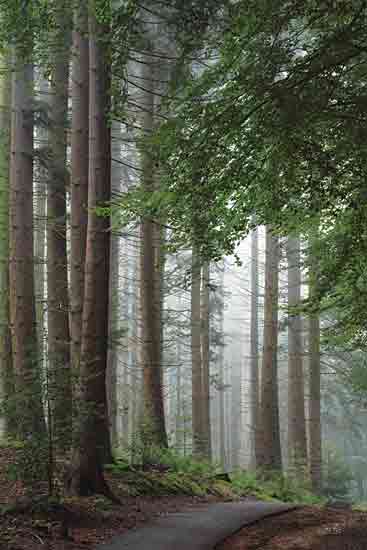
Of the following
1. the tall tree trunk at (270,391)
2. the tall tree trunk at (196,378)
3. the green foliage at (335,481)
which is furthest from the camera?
the green foliage at (335,481)

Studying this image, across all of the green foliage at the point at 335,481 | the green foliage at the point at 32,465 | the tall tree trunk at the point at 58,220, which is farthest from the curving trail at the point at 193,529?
the green foliage at the point at 335,481

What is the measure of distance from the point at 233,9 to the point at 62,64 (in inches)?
292

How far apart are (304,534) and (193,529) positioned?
139 centimetres

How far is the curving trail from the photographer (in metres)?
5.71

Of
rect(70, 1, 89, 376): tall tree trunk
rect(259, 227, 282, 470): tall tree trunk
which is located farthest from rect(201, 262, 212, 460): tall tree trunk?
rect(70, 1, 89, 376): tall tree trunk

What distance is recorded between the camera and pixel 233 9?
5645 mm

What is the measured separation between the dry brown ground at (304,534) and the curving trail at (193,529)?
200 millimetres

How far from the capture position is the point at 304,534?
6.26m

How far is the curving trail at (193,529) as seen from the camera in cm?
571

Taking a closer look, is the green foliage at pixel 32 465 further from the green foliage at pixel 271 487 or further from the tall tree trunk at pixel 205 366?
the tall tree trunk at pixel 205 366

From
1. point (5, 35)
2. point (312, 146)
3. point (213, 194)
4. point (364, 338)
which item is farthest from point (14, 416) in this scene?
point (364, 338)

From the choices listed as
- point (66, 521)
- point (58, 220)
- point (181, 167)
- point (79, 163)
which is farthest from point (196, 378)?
point (181, 167)

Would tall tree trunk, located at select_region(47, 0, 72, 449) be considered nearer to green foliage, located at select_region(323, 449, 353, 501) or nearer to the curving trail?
the curving trail

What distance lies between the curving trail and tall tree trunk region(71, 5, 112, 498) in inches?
48.8
